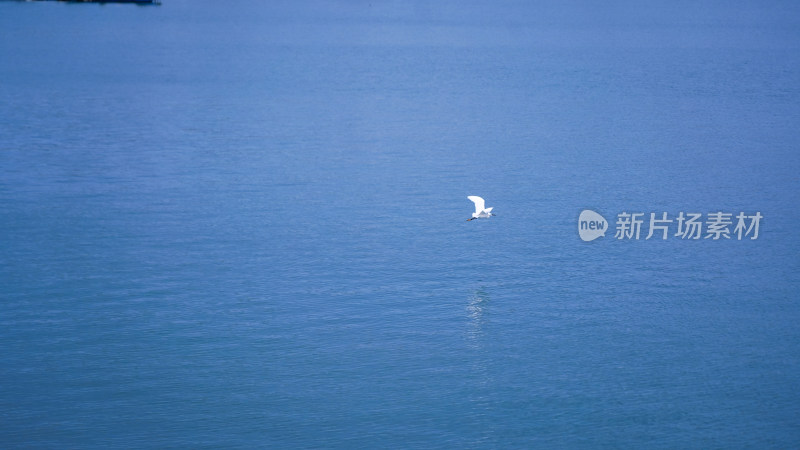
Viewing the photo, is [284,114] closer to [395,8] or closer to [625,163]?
[625,163]

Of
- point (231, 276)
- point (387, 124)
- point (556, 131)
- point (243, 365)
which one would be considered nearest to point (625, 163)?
point (556, 131)
